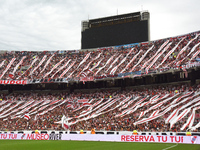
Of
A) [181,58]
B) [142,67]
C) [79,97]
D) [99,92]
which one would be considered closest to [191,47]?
[181,58]

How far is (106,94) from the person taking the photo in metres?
53.6

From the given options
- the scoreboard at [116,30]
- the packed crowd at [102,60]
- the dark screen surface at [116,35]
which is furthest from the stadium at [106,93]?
the dark screen surface at [116,35]

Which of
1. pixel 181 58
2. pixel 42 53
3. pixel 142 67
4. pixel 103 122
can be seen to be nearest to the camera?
pixel 103 122

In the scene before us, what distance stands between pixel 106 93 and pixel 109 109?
699cm

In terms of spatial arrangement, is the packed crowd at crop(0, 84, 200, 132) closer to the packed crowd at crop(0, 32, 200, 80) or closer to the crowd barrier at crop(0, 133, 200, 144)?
the packed crowd at crop(0, 32, 200, 80)

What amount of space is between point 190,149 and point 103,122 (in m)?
23.2

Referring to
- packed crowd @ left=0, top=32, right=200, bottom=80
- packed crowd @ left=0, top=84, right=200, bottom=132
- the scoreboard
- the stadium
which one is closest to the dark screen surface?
the scoreboard

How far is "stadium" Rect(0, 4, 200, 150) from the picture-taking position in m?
37.4

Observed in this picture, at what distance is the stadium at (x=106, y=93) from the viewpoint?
123ft

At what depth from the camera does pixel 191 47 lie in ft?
156

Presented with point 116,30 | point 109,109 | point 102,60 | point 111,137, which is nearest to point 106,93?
point 109,109

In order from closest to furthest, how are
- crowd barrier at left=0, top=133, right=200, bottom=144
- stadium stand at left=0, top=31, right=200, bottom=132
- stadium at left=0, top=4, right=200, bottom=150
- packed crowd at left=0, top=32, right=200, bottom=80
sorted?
crowd barrier at left=0, top=133, right=200, bottom=144 → stadium at left=0, top=4, right=200, bottom=150 → stadium stand at left=0, top=31, right=200, bottom=132 → packed crowd at left=0, top=32, right=200, bottom=80

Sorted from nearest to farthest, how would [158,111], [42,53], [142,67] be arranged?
1. [158,111]
2. [142,67]
3. [42,53]

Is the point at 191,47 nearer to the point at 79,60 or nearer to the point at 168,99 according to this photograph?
the point at 168,99
